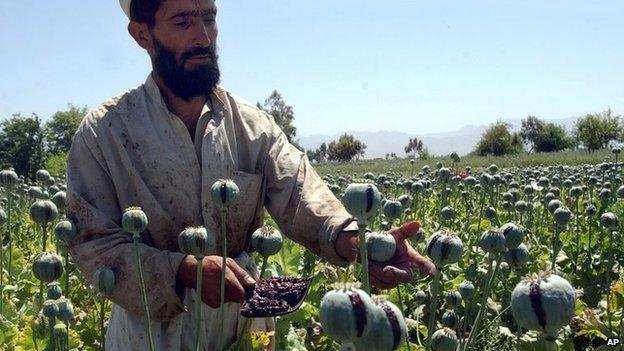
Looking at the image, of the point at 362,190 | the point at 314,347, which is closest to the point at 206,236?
the point at 362,190

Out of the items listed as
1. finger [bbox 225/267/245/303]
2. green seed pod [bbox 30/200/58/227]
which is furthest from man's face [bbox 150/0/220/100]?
finger [bbox 225/267/245/303]

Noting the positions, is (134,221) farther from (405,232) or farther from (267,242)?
(405,232)

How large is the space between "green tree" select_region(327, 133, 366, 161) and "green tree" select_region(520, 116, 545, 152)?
702 inches

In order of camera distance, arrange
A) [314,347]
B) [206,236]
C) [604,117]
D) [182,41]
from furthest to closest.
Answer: [604,117]
[314,347]
[182,41]
[206,236]

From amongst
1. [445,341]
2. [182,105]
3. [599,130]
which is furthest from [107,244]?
[599,130]

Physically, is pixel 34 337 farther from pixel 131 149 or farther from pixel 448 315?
pixel 448 315

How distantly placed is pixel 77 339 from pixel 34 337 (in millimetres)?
224

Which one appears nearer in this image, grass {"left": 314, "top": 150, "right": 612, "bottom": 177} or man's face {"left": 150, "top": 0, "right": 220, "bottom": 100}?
man's face {"left": 150, "top": 0, "right": 220, "bottom": 100}

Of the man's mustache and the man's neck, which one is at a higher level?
the man's mustache

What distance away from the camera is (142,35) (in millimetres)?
3611

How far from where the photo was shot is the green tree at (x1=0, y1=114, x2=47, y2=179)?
119 ft

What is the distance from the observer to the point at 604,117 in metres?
61.6

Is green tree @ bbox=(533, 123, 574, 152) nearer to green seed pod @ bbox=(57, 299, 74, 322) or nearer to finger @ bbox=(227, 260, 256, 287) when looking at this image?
finger @ bbox=(227, 260, 256, 287)

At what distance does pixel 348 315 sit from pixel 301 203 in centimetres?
218
